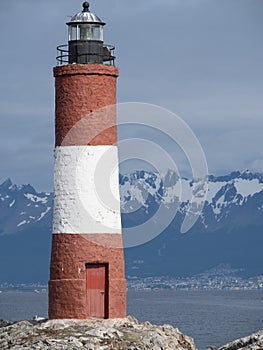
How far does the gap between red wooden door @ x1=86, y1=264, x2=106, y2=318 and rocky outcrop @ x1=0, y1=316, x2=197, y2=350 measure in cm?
40

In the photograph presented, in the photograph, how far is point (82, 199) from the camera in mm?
32125

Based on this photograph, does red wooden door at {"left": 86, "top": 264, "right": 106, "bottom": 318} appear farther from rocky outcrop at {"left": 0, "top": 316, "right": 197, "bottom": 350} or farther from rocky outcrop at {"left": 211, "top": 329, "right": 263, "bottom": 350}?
rocky outcrop at {"left": 211, "top": 329, "right": 263, "bottom": 350}

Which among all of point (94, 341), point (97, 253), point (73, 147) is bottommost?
point (94, 341)

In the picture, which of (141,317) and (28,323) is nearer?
(28,323)

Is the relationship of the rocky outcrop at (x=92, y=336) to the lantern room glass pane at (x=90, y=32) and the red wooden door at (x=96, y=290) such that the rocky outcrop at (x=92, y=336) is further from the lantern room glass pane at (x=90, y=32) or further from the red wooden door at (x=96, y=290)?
the lantern room glass pane at (x=90, y=32)

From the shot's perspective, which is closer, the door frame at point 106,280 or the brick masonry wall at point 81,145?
the brick masonry wall at point 81,145

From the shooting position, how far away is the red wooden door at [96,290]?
106 feet

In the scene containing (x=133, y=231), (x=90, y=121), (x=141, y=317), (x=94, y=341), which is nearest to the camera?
(x=94, y=341)

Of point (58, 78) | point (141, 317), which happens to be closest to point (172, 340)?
point (58, 78)

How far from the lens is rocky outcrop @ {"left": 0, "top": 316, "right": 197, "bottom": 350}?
29734 millimetres

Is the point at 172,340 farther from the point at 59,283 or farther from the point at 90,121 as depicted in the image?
the point at 90,121

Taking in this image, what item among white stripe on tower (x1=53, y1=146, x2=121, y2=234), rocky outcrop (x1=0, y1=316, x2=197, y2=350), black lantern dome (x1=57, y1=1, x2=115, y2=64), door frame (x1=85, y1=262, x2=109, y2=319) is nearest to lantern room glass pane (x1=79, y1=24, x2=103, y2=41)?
black lantern dome (x1=57, y1=1, x2=115, y2=64)

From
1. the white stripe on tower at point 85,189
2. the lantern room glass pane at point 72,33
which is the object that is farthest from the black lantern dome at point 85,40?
the white stripe on tower at point 85,189

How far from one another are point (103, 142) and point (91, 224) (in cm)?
216
